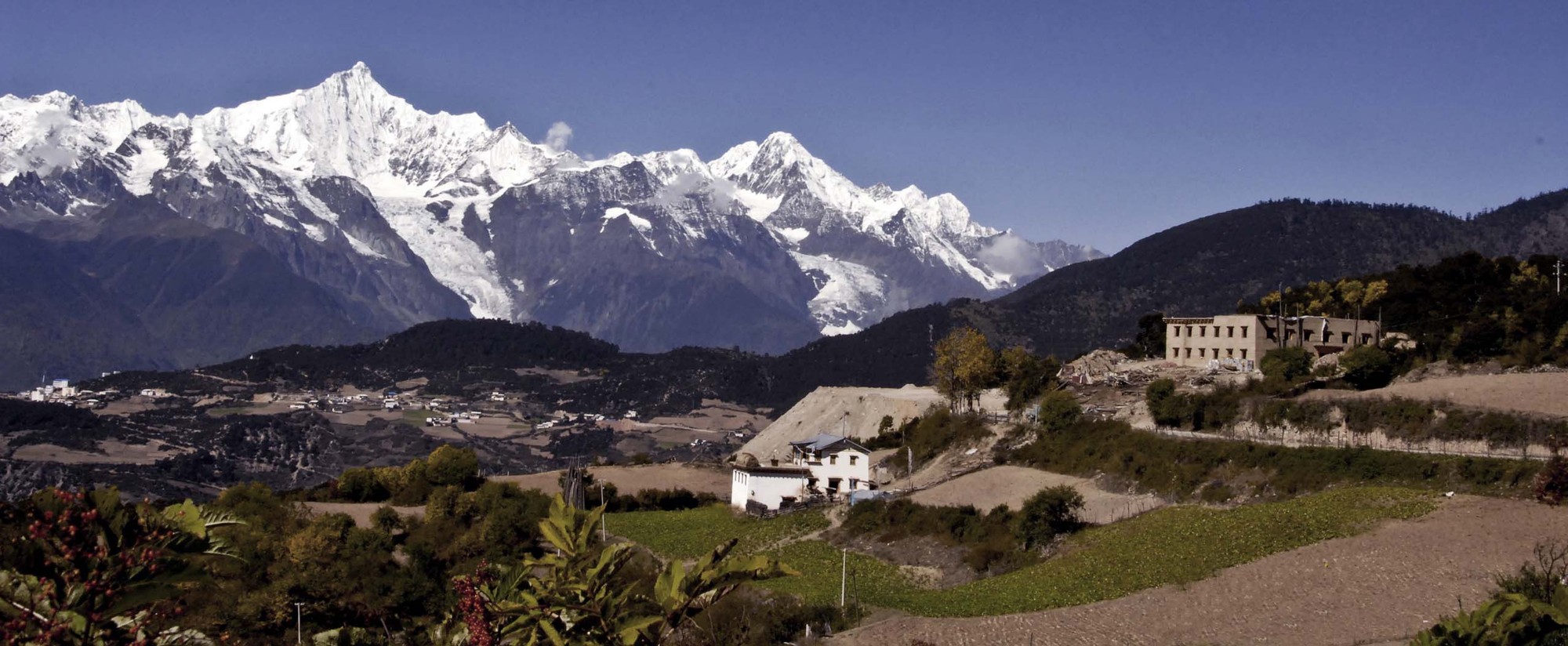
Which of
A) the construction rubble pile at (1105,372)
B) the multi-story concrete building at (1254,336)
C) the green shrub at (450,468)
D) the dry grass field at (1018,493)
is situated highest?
the multi-story concrete building at (1254,336)

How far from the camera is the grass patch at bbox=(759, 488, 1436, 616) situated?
30.1 m

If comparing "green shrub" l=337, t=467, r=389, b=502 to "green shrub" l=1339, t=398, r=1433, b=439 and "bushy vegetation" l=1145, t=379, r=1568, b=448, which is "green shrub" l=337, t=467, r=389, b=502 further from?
"green shrub" l=1339, t=398, r=1433, b=439

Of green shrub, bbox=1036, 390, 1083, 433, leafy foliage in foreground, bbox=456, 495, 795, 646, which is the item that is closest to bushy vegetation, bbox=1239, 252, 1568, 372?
green shrub, bbox=1036, 390, 1083, 433

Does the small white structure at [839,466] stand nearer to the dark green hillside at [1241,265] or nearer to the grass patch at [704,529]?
the grass patch at [704,529]

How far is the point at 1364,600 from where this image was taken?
26797mm

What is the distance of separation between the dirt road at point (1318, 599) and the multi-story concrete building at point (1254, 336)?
94.0ft

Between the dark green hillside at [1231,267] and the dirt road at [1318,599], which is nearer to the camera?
the dirt road at [1318,599]

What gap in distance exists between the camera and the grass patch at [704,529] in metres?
42.9

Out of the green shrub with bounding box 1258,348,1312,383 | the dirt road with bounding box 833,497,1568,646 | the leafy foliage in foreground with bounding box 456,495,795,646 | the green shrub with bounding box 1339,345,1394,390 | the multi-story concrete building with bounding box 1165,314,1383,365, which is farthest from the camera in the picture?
the multi-story concrete building with bounding box 1165,314,1383,365

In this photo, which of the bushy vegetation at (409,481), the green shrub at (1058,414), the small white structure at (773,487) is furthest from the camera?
the bushy vegetation at (409,481)

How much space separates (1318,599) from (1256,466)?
11.3 m

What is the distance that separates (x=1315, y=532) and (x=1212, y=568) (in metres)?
3.11

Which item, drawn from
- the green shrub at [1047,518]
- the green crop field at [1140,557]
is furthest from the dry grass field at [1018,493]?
the green crop field at [1140,557]

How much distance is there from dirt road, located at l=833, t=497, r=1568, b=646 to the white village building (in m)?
21.6
